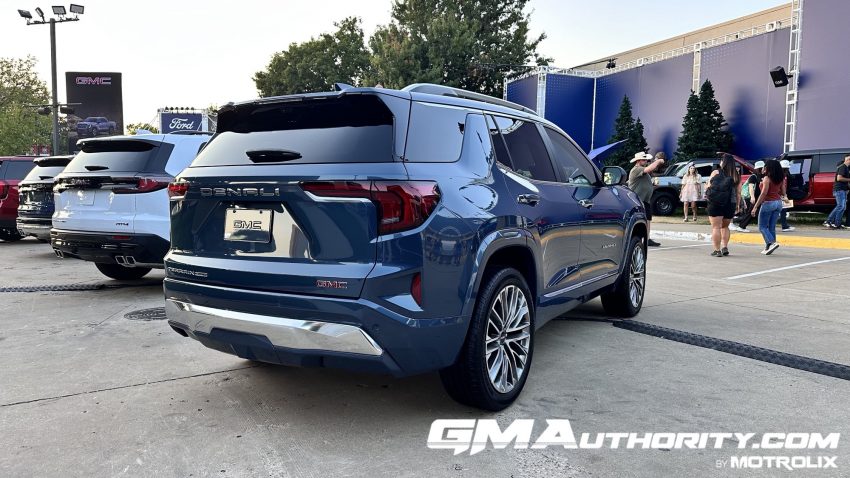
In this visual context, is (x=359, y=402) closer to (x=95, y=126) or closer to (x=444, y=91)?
(x=444, y=91)

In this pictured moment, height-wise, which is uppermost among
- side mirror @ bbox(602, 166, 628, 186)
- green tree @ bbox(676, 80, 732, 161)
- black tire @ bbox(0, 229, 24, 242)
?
green tree @ bbox(676, 80, 732, 161)

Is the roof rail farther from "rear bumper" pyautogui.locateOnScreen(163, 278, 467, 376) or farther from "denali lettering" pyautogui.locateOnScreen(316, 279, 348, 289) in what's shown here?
"rear bumper" pyautogui.locateOnScreen(163, 278, 467, 376)

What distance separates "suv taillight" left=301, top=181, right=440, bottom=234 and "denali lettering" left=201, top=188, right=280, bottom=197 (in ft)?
0.95

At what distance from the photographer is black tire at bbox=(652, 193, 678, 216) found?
21.3m

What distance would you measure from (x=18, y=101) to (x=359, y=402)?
202 feet

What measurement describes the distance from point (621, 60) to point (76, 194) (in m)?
52.7

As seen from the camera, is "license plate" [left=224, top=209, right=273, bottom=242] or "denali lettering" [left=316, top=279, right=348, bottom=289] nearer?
"denali lettering" [left=316, top=279, right=348, bottom=289]

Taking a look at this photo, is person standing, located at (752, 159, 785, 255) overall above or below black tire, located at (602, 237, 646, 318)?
above

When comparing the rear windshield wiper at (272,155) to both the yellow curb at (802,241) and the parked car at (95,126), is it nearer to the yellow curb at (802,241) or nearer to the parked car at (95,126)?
the yellow curb at (802,241)

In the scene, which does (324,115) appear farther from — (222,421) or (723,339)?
(723,339)

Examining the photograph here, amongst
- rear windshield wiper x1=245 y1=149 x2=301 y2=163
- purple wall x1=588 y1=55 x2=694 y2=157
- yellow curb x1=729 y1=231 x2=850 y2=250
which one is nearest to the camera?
rear windshield wiper x1=245 y1=149 x2=301 y2=163

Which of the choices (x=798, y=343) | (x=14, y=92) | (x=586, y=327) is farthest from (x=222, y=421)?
(x=14, y=92)

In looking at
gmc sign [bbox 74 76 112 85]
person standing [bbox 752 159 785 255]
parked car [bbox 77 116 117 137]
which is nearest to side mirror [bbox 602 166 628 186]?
person standing [bbox 752 159 785 255]

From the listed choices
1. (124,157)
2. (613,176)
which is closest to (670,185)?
(613,176)
